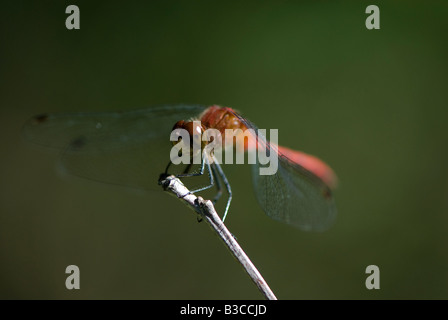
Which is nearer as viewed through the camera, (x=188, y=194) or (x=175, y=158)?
(x=188, y=194)

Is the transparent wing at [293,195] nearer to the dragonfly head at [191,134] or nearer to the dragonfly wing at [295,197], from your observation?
the dragonfly wing at [295,197]

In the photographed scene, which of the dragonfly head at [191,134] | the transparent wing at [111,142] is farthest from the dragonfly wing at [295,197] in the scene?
the transparent wing at [111,142]

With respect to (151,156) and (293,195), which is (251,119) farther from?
(293,195)

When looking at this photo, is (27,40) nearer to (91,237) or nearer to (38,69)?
(38,69)

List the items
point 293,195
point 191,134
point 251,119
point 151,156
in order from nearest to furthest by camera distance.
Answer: point 191,134, point 293,195, point 151,156, point 251,119

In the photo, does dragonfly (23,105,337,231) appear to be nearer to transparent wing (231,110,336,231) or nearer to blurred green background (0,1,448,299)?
transparent wing (231,110,336,231)

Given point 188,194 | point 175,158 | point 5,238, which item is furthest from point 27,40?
point 188,194

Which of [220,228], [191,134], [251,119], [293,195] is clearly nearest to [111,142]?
[191,134]
